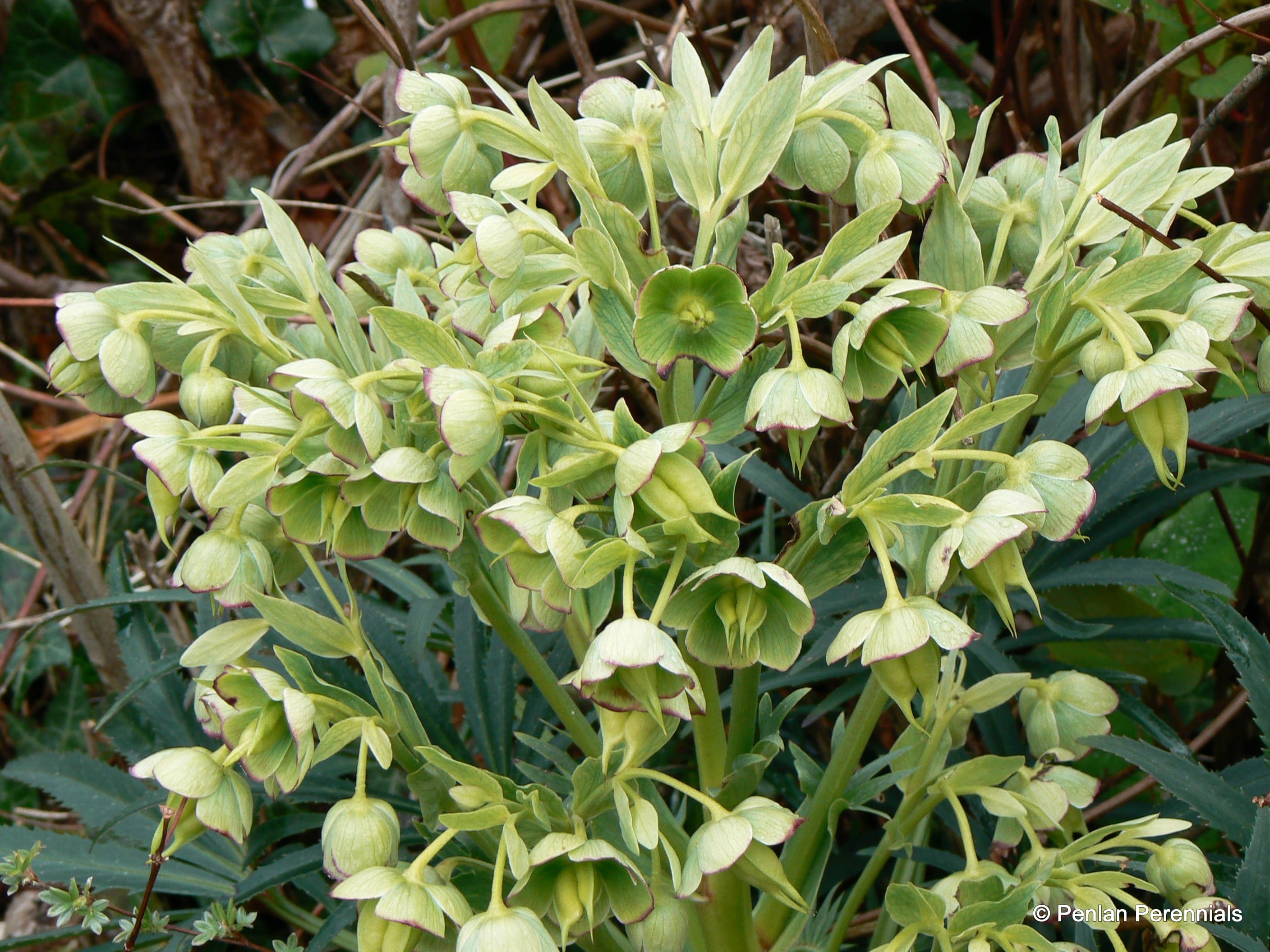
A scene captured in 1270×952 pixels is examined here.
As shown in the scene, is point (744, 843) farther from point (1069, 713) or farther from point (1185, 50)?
point (1185, 50)

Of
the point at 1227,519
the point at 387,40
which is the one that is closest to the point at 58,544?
the point at 387,40

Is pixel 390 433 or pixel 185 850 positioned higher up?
pixel 390 433

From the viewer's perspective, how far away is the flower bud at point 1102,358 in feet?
1.72

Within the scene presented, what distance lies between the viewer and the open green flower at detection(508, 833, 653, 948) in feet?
1.72

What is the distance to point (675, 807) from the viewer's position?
3.05ft

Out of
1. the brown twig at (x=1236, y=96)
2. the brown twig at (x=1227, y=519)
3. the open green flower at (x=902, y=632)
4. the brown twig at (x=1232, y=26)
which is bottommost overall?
the brown twig at (x=1227, y=519)

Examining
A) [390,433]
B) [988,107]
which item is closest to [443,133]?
[390,433]

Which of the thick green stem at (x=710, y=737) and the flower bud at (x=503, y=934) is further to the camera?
the thick green stem at (x=710, y=737)

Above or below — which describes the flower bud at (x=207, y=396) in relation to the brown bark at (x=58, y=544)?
above

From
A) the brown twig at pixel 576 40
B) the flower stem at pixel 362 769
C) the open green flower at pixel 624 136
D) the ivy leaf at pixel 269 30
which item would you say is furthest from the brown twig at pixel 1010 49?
the ivy leaf at pixel 269 30

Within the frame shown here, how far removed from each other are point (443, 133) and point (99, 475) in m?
1.12

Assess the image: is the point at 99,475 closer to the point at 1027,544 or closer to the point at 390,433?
the point at 390,433

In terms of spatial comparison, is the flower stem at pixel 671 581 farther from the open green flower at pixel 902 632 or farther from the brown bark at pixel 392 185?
the brown bark at pixel 392 185

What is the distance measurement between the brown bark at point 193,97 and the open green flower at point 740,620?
4.72 feet
